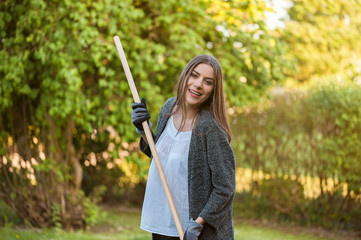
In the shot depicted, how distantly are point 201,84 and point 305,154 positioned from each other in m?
4.71

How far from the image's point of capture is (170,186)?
243 centimetres

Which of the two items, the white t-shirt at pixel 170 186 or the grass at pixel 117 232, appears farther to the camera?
the grass at pixel 117 232

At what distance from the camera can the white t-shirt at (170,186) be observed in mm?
2396

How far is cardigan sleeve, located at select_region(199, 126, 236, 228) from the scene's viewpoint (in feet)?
7.39

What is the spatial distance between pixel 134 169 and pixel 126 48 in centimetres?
331

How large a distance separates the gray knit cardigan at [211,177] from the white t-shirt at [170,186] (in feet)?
0.21

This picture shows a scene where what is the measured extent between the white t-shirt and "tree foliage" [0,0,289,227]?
8.56ft

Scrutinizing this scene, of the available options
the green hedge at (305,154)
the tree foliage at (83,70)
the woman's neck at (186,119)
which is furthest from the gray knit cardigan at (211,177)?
the green hedge at (305,154)

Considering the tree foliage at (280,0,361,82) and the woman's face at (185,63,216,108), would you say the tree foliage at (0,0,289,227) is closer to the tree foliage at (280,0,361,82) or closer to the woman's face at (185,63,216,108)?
the woman's face at (185,63,216,108)

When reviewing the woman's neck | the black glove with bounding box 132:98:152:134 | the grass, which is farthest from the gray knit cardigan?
the grass

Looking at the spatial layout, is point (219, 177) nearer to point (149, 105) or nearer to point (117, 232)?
point (149, 105)

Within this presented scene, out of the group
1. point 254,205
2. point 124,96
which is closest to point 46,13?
point 124,96

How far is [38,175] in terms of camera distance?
571cm

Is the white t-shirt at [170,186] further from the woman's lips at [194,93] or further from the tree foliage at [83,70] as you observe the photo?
the tree foliage at [83,70]
